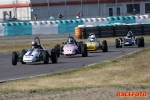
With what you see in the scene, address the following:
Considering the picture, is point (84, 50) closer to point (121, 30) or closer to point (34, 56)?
point (34, 56)

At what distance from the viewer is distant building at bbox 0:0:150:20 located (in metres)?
61.8

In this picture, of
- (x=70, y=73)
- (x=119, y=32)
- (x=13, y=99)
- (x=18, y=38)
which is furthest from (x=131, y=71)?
(x=18, y=38)

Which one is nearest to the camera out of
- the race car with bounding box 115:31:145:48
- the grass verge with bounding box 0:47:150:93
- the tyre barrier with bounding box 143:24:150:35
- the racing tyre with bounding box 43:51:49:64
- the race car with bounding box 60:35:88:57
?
the grass verge with bounding box 0:47:150:93

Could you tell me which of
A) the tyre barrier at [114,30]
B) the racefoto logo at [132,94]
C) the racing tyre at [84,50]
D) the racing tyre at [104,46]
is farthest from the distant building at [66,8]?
the racefoto logo at [132,94]

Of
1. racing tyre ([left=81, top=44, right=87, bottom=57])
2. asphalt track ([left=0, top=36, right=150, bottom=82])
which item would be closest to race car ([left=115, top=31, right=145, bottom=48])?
racing tyre ([left=81, top=44, right=87, bottom=57])

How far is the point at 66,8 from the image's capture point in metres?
62.8

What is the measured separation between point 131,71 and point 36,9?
43.5 metres

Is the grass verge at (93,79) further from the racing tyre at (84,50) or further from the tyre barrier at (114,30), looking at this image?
the tyre barrier at (114,30)

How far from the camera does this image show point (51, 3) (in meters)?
62.6

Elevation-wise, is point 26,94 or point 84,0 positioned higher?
point 84,0

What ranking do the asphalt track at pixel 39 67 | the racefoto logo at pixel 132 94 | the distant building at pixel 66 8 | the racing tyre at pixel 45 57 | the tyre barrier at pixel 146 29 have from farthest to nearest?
the distant building at pixel 66 8 < the tyre barrier at pixel 146 29 < the racing tyre at pixel 45 57 < the asphalt track at pixel 39 67 < the racefoto logo at pixel 132 94

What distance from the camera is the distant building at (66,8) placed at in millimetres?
61781

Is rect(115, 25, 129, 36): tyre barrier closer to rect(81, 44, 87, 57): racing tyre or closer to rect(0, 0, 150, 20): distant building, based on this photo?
rect(0, 0, 150, 20): distant building

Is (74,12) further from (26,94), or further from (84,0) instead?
(26,94)
